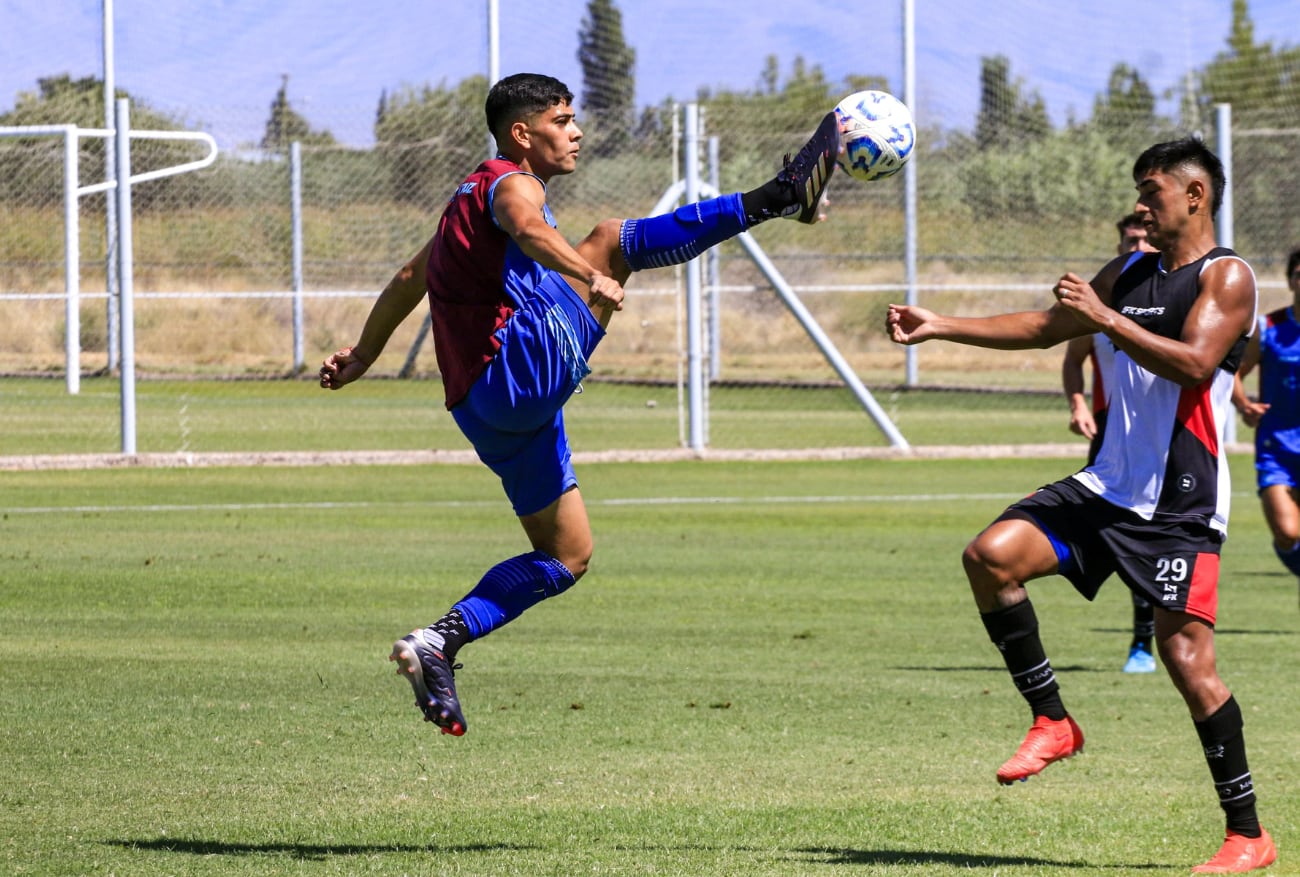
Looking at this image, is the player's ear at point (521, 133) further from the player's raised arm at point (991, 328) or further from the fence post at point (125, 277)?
the fence post at point (125, 277)

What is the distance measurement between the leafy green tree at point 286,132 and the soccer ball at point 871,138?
732 inches

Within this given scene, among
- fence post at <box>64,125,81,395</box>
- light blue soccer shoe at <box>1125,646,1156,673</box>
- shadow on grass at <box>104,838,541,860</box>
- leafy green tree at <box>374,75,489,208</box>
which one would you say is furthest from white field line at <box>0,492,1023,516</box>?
shadow on grass at <box>104,838,541,860</box>

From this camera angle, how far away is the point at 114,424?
821 inches

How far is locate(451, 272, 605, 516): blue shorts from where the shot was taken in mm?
6227

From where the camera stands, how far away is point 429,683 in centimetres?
593

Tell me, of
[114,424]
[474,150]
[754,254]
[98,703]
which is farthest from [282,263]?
[98,703]

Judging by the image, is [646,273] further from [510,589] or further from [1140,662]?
[510,589]

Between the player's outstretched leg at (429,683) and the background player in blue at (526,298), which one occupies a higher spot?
the background player in blue at (526,298)

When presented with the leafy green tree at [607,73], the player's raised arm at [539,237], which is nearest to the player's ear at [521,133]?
the player's raised arm at [539,237]

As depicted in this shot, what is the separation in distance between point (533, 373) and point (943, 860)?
2.01m

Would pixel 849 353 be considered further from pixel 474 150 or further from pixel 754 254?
pixel 754 254

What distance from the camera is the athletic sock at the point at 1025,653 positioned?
6133mm

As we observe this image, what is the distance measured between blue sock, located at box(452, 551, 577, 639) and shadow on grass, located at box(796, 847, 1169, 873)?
4.12ft

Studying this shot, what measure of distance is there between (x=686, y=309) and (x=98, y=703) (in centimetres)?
1415
